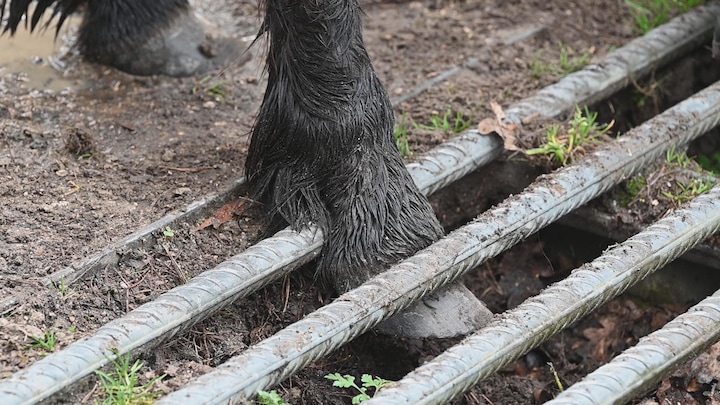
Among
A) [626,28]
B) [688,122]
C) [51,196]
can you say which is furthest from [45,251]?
[626,28]

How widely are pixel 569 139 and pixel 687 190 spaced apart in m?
0.35

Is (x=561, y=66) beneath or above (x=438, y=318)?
above

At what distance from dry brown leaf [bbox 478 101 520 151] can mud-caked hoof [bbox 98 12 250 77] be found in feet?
2.90

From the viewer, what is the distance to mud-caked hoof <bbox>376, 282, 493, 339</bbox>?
8.73ft

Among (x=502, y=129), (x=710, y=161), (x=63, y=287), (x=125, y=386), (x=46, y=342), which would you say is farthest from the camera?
(x=710, y=161)

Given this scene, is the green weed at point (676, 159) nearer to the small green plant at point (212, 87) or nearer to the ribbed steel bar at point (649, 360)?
the ribbed steel bar at point (649, 360)

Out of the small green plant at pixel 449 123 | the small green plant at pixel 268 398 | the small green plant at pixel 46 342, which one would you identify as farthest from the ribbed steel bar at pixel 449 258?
the small green plant at pixel 449 123

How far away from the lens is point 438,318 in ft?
8.75

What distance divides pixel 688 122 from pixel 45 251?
1834 mm

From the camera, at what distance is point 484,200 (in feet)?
10.9

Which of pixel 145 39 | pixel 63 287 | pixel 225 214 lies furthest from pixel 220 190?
pixel 145 39

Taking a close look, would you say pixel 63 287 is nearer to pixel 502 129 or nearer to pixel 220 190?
pixel 220 190

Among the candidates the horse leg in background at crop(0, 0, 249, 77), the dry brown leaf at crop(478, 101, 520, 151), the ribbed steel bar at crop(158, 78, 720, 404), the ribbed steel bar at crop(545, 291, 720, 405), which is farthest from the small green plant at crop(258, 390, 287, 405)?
the horse leg in background at crop(0, 0, 249, 77)

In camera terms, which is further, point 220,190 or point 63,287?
point 220,190
